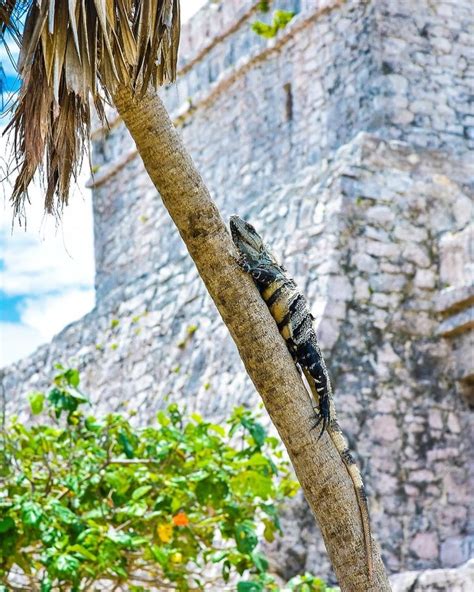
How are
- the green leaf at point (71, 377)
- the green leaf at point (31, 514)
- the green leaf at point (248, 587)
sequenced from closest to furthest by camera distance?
1. the green leaf at point (31, 514)
2. the green leaf at point (248, 587)
3. the green leaf at point (71, 377)

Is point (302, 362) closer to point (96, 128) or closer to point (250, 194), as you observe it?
point (250, 194)

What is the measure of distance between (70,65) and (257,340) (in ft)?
4.20

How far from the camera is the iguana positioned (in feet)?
17.7

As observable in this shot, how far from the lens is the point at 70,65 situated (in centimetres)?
501

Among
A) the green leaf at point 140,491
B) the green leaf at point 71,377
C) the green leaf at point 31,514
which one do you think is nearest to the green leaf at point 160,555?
the green leaf at point 140,491

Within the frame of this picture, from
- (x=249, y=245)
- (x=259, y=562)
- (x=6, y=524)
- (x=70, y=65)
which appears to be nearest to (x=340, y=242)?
(x=259, y=562)

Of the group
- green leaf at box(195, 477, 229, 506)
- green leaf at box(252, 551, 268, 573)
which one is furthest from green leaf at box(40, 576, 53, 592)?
green leaf at box(252, 551, 268, 573)

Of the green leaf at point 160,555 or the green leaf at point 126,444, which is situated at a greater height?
the green leaf at point 126,444

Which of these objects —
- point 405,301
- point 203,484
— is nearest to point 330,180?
point 405,301

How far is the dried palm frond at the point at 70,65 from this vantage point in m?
5.00

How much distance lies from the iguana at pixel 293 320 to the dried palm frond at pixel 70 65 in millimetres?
838

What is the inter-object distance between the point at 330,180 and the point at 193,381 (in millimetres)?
2156

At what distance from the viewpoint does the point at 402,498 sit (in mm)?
10055

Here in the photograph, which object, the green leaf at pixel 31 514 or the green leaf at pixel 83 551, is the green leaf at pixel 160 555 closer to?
the green leaf at pixel 83 551
